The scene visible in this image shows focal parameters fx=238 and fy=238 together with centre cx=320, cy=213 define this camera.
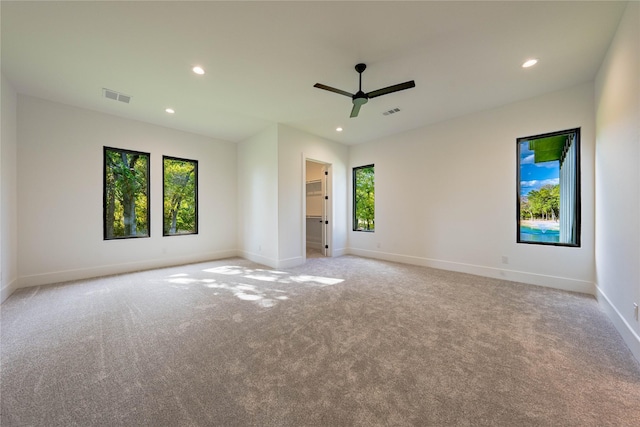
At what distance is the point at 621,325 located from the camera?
7.43ft

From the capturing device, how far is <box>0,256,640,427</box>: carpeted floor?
1.40 m

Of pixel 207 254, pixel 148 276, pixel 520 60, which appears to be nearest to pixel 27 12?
pixel 148 276

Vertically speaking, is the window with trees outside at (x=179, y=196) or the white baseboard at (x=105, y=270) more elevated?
the window with trees outside at (x=179, y=196)

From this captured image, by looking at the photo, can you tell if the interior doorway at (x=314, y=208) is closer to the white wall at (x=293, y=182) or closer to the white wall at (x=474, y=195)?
the white wall at (x=293, y=182)

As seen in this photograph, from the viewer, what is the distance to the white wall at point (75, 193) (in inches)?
145

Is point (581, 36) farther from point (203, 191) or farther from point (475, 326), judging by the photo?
point (203, 191)

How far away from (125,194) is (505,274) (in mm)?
7101

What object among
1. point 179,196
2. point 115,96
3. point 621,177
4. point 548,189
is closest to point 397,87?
point 621,177

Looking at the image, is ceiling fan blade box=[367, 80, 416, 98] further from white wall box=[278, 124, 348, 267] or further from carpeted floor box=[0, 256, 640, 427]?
carpeted floor box=[0, 256, 640, 427]

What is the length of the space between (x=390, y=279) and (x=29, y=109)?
633cm

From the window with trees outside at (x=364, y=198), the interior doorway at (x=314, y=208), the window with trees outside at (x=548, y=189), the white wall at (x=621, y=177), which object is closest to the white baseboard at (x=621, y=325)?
the white wall at (x=621, y=177)

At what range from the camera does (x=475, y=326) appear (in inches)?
95.2

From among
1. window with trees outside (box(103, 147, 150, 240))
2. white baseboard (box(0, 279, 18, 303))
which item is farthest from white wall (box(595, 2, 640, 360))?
window with trees outside (box(103, 147, 150, 240))

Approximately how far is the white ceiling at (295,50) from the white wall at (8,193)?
0.33 meters
